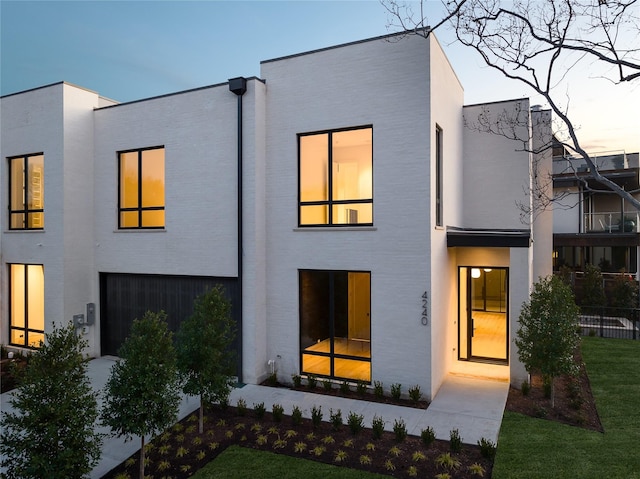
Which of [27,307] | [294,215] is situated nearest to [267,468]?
[294,215]

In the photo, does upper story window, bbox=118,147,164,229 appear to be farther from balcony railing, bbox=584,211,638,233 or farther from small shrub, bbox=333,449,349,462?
balcony railing, bbox=584,211,638,233

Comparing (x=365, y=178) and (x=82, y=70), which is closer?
(x=365, y=178)

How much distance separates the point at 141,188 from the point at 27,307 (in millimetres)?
5217

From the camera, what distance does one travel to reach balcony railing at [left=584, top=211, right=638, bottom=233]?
2120 cm

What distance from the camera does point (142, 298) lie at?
1172 cm

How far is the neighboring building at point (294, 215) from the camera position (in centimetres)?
906

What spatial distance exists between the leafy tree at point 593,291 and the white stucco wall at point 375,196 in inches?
559

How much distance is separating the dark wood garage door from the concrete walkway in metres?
1.76

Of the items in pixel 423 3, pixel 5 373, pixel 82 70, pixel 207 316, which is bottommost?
pixel 5 373

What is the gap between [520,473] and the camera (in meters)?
5.97

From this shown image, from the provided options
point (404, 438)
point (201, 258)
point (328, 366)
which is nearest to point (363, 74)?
point (201, 258)

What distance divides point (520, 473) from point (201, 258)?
26.6 feet

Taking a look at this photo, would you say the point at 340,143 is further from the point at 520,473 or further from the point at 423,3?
the point at 520,473

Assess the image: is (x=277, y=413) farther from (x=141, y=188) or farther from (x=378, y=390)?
A: (x=141, y=188)
